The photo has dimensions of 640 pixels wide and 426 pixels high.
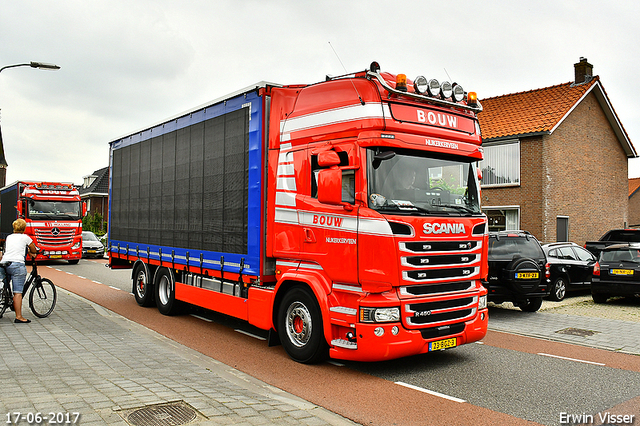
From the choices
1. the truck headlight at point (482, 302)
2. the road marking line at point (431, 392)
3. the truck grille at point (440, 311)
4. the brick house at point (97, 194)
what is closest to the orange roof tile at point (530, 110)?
the truck headlight at point (482, 302)

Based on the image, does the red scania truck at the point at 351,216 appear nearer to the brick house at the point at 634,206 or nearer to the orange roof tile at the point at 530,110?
the orange roof tile at the point at 530,110

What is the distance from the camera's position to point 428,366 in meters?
6.75

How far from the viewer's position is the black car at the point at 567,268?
13.5 meters

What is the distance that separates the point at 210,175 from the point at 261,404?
4.77 m

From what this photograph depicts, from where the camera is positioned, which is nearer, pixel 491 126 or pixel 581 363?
pixel 581 363

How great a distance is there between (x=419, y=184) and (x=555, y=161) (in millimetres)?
17206

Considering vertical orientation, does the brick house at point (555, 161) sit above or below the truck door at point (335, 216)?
above

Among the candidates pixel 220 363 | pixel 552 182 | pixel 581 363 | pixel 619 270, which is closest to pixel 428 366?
pixel 581 363

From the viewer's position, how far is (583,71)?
78.7ft

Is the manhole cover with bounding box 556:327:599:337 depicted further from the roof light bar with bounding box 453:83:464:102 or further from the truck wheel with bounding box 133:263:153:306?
the truck wheel with bounding box 133:263:153:306

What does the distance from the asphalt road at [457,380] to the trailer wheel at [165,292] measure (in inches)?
47.4

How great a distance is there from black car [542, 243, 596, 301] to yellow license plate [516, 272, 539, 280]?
312 centimetres

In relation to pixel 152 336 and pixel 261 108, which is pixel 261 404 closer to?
pixel 152 336

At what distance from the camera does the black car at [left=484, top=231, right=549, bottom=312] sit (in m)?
10.5
